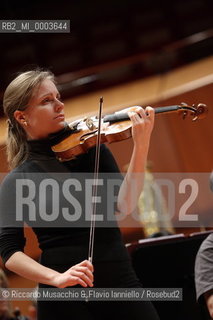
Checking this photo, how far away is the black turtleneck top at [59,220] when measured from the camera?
4.32 ft

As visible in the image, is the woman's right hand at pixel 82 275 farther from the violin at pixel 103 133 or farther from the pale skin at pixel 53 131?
the violin at pixel 103 133

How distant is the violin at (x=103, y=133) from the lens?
138 centimetres

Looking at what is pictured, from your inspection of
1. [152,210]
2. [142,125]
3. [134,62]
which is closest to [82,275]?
[142,125]

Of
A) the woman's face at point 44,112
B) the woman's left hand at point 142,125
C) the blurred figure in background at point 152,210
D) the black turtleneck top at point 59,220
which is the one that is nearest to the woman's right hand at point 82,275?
the black turtleneck top at point 59,220

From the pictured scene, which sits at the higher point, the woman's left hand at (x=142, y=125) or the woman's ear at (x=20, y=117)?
the woman's ear at (x=20, y=117)

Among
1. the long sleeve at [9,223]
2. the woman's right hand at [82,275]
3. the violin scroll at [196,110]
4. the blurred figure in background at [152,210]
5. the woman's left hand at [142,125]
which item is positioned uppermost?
the blurred figure in background at [152,210]

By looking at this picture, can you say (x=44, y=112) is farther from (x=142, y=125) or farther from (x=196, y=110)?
(x=196, y=110)

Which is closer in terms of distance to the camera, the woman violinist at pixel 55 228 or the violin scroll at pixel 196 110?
the woman violinist at pixel 55 228

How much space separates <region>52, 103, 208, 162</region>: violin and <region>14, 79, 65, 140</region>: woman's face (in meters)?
0.05

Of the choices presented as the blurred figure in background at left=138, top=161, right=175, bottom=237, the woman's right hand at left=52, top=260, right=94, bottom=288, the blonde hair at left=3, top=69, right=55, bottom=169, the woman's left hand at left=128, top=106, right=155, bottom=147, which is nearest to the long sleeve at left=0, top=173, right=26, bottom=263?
the blonde hair at left=3, top=69, right=55, bottom=169

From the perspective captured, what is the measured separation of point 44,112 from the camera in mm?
1414

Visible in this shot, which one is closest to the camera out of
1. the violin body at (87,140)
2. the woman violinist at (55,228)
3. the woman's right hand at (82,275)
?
the woman's right hand at (82,275)

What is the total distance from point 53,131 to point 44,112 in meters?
0.06

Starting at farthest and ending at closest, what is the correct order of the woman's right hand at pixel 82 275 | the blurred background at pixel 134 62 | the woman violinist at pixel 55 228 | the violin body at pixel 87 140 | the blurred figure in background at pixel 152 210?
the blurred background at pixel 134 62, the blurred figure in background at pixel 152 210, the violin body at pixel 87 140, the woman violinist at pixel 55 228, the woman's right hand at pixel 82 275
